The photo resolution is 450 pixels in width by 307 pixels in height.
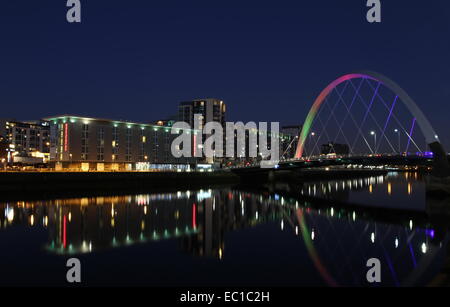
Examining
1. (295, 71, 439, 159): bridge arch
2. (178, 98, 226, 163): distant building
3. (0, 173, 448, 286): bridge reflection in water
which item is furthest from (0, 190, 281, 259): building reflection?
(178, 98, 226, 163): distant building

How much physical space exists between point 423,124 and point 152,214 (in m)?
34.2

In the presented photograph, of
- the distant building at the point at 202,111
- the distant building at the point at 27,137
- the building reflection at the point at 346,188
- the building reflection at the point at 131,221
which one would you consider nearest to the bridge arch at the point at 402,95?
the building reflection at the point at 346,188

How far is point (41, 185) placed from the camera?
45938mm

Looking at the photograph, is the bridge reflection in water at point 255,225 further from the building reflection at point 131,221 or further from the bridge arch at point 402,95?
the bridge arch at point 402,95

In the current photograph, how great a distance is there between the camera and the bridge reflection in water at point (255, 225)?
17.6 metres

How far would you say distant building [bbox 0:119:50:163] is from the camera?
111 metres

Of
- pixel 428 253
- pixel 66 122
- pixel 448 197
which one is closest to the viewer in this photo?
pixel 428 253

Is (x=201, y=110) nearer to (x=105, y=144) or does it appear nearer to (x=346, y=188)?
(x=105, y=144)

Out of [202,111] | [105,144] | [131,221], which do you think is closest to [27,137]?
[105,144]

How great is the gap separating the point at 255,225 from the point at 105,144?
54.2 metres

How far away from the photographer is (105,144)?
7631 cm

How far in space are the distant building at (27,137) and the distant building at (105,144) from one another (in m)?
41.0
